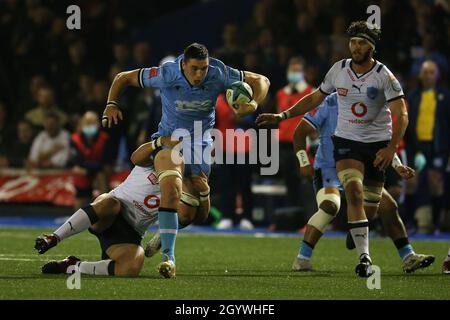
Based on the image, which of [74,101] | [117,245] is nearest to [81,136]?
[74,101]

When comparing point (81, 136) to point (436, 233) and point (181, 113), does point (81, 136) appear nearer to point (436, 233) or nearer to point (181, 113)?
point (436, 233)

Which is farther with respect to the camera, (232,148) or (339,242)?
(232,148)

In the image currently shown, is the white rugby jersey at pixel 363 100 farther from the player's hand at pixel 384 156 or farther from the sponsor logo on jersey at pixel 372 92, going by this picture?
the player's hand at pixel 384 156

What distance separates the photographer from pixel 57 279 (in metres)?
9.79

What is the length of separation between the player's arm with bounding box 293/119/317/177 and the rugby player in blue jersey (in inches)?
33.8

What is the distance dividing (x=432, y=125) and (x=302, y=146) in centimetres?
586

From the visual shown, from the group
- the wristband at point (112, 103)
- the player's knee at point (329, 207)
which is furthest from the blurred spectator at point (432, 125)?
the wristband at point (112, 103)

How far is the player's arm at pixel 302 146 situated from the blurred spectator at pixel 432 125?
17.3 feet

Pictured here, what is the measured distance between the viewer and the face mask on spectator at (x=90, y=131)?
61.3ft

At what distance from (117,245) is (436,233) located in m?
8.06

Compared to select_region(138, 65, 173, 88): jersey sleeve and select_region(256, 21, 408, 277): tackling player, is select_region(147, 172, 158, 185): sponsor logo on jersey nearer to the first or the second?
select_region(138, 65, 173, 88): jersey sleeve

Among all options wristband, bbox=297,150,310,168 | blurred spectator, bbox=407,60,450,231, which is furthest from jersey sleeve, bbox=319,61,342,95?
blurred spectator, bbox=407,60,450,231

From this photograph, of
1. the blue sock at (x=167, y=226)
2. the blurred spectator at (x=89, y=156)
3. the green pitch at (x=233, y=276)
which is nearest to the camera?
the green pitch at (x=233, y=276)

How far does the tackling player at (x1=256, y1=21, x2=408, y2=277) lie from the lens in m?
10.6
